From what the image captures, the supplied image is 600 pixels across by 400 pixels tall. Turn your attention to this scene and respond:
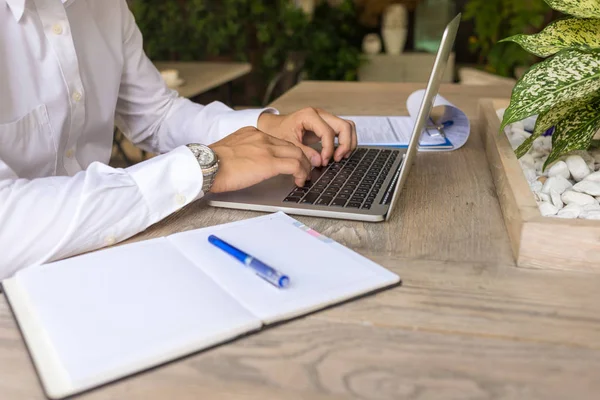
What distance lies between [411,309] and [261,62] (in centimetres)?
402

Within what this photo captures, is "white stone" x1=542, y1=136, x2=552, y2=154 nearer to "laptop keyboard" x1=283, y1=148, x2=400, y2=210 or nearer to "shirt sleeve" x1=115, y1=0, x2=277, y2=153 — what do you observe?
"laptop keyboard" x1=283, y1=148, x2=400, y2=210

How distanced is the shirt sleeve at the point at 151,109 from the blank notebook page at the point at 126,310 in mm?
689

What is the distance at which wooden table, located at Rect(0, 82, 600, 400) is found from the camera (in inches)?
18.8

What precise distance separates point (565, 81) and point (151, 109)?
1005mm

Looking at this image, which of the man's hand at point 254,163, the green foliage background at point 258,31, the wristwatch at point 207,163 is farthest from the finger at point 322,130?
the green foliage background at point 258,31

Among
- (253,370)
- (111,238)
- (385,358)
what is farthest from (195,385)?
(111,238)

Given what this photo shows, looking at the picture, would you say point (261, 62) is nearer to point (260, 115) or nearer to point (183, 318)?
point (260, 115)

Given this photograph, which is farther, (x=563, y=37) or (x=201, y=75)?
(x=201, y=75)

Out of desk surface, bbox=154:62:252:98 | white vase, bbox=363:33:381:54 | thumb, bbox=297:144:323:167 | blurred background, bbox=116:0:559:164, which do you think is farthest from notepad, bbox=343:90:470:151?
white vase, bbox=363:33:381:54

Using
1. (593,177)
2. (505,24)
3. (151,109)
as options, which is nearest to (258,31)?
(505,24)

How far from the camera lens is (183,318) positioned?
0.55 metres

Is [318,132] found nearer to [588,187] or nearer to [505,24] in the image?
[588,187]

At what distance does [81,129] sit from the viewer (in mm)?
1222

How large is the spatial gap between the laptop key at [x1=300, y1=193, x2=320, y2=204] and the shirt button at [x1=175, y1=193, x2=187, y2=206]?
0.17 meters
